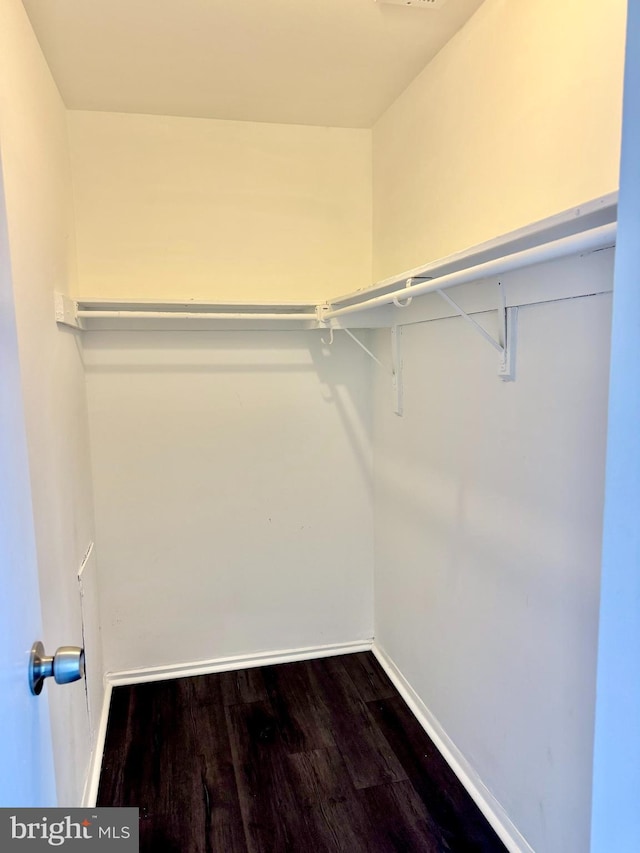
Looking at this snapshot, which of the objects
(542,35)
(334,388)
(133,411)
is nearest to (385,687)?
(334,388)

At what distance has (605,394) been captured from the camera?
1.26m

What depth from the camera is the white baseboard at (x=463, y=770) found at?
166cm

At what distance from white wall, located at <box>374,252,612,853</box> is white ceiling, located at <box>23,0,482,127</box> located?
0.93 meters

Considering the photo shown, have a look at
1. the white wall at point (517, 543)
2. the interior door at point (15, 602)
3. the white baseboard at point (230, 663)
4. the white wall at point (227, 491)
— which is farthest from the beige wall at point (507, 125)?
the white baseboard at point (230, 663)

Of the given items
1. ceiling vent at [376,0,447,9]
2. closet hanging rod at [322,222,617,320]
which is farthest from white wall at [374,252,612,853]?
ceiling vent at [376,0,447,9]

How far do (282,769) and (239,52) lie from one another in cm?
254

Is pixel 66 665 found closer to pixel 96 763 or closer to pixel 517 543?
pixel 517 543

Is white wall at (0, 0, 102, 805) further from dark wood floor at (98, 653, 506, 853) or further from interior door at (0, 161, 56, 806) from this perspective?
interior door at (0, 161, 56, 806)

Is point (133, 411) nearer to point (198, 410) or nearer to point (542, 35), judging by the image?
point (198, 410)

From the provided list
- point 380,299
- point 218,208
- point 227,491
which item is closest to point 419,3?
point 380,299

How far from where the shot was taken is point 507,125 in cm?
156

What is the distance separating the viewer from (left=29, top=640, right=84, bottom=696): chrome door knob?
2.46 ft

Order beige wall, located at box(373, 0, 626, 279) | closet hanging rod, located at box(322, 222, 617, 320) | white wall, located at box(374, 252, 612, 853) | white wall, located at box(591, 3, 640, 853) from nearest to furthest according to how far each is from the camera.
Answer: white wall, located at box(591, 3, 640, 853), closet hanging rod, located at box(322, 222, 617, 320), beige wall, located at box(373, 0, 626, 279), white wall, located at box(374, 252, 612, 853)

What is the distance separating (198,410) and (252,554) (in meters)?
0.75
